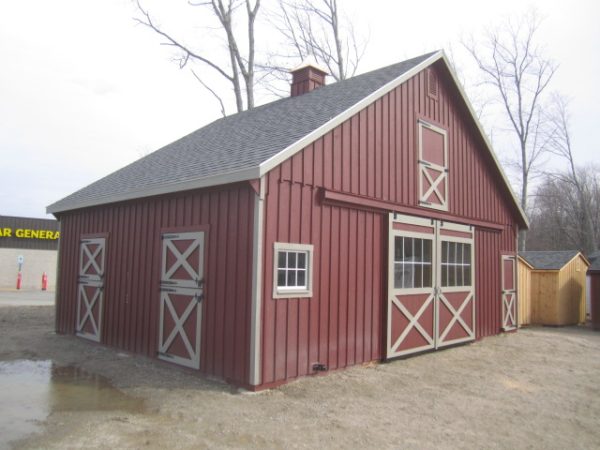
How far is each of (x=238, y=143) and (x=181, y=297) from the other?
2.96 m

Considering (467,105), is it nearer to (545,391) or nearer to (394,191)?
(394,191)

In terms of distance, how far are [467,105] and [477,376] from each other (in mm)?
5833

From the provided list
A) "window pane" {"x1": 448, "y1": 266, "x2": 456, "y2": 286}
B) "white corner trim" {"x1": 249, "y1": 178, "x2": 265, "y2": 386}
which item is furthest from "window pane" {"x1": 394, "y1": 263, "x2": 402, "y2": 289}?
"white corner trim" {"x1": 249, "y1": 178, "x2": 265, "y2": 386}

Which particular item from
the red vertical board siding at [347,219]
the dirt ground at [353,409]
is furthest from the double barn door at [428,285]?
the dirt ground at [353,409]

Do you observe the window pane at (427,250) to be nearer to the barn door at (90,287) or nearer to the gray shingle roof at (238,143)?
the gray shingle roof at (238,143)

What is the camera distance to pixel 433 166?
10.1m

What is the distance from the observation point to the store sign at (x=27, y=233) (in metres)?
26.5

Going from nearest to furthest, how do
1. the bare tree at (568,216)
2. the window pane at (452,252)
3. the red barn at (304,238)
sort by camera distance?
the red barn at (304,238), the window pane at (452,252), the bare tree at (568,216)

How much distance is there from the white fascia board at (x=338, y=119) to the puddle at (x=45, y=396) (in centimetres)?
330

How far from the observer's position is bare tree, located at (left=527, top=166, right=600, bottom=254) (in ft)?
115

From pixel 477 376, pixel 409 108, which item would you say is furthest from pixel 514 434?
pixel 409 108

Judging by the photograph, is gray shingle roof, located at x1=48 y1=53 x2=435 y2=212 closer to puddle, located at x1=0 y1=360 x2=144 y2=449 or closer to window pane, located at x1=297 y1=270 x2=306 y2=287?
window pane, located at x1=297 y1=270 x2=306 y2=287

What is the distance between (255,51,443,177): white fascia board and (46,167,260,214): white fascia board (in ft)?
0.95

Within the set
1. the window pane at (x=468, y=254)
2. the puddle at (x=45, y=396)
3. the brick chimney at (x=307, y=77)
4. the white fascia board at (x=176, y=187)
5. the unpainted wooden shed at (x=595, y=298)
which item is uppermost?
the brick chimney at (x=307, y=77)
